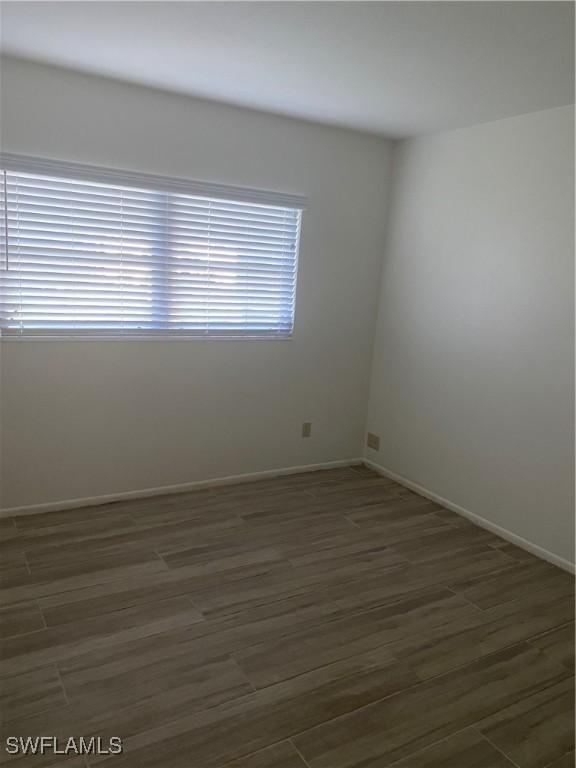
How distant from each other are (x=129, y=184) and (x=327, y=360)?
188 centimetres

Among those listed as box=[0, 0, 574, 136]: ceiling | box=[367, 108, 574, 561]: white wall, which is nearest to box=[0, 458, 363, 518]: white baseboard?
box=[367, 108, 574, 561]: white wall

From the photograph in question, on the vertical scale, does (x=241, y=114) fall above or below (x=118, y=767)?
above

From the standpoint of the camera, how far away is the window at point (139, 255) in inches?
125

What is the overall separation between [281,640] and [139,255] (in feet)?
7.57

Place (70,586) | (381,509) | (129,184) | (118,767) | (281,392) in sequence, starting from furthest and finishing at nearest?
(281,392) < (381,509) < (129,184) < (70,586) < (118,767)

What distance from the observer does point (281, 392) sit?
4.25m

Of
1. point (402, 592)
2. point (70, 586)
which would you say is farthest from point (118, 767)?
point (402, 592)

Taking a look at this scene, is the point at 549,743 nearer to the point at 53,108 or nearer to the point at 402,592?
the point at 402,592

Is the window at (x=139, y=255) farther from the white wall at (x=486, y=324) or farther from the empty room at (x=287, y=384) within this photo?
the white wall at (x=486, y=324)

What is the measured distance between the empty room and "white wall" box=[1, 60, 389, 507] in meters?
0.02

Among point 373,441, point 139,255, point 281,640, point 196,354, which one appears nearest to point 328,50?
point 139,255

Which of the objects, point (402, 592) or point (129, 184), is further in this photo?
point (129, 184)

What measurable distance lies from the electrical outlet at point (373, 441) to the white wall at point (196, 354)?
2.8 inches

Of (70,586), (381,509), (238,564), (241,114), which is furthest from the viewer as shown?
(381,509)
